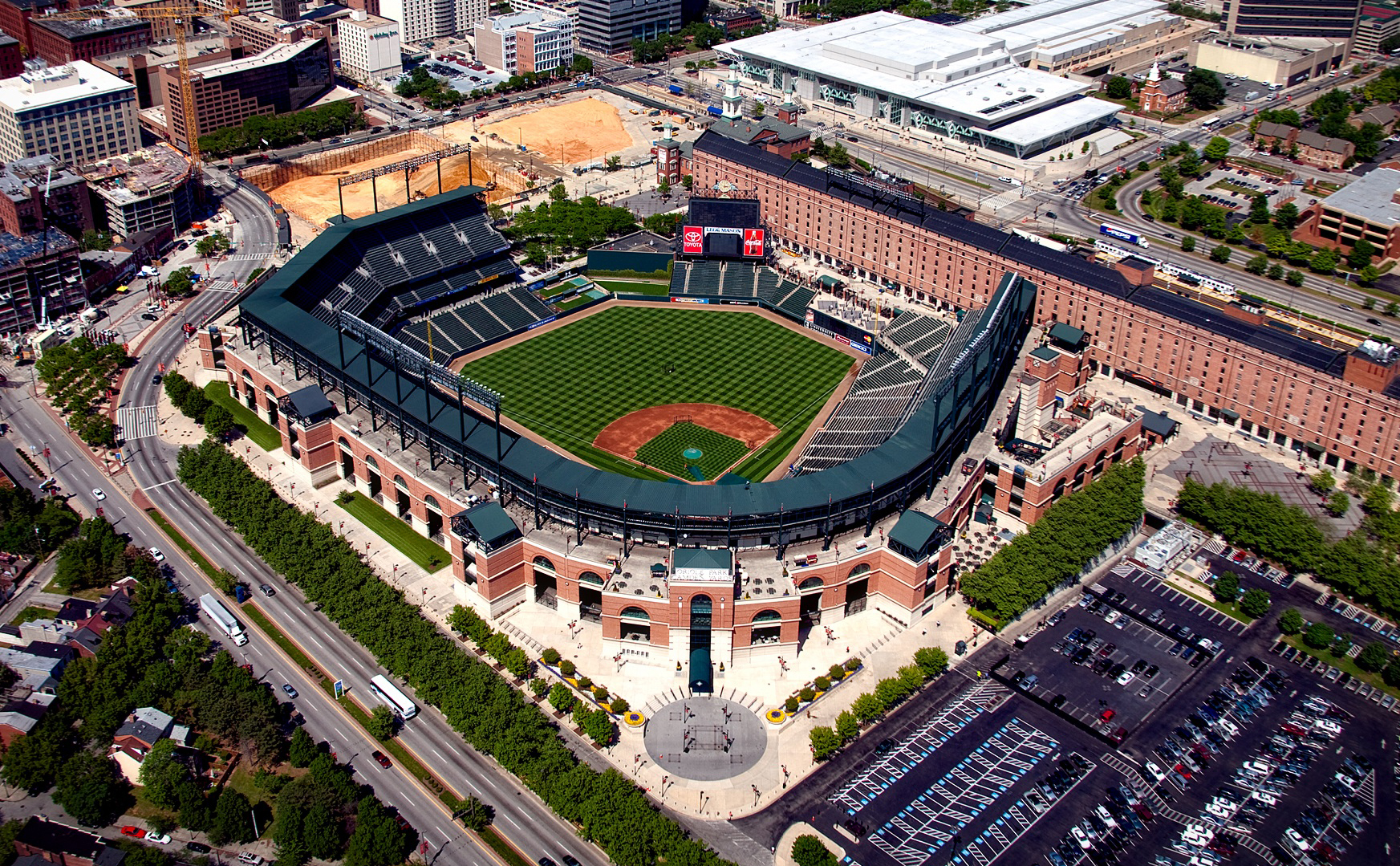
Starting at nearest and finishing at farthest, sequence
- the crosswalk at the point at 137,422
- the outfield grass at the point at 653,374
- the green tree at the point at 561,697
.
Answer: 1. the green tree at the point at 561,697
2. the crosswalk at the point at 137,422
3. the outfield grass at the point at 653,374

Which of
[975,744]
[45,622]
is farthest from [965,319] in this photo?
[45,622]

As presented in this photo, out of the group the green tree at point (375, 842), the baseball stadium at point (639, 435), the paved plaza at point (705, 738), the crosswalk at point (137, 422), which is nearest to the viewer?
the green tree at point (375, 842)

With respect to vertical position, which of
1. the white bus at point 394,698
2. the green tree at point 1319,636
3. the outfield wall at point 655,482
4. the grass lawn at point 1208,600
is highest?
the outfield wall at point 655,482

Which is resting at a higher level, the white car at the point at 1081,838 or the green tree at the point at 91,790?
the green tree at the point at 91,790

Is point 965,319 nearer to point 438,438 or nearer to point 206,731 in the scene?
point 438,438

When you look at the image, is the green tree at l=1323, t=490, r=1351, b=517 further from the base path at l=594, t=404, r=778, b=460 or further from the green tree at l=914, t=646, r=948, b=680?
the base path at l=594, t=404, r=778, b=460

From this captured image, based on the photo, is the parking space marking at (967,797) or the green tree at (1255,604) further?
the green tree at (1255,604)

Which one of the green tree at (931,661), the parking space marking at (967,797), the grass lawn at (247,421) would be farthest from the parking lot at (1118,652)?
the grass lawn at (247,421)

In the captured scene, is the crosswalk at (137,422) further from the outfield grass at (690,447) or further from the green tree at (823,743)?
the green tree at (823,743)
